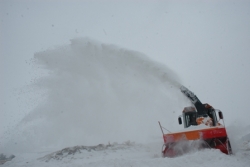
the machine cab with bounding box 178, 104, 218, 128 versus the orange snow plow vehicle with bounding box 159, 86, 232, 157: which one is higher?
the machine cab with bounding box 178, 104, 218, 128

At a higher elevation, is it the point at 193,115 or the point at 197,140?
the point at 193,115

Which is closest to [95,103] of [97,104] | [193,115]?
[97,104]

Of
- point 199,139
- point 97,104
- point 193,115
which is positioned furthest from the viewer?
point 97,104

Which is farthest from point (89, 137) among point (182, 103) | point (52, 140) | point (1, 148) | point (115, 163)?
point (115, 163)

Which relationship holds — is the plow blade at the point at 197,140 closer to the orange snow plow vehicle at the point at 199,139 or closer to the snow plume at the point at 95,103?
the orange snow plow vehicle at the point at 199,139

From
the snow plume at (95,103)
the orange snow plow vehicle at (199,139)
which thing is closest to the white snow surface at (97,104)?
the snow plume at (95,103)

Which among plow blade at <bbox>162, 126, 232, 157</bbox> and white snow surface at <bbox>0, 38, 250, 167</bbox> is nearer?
plow blade at <bbox>162, 126, 232, 157</bbox>

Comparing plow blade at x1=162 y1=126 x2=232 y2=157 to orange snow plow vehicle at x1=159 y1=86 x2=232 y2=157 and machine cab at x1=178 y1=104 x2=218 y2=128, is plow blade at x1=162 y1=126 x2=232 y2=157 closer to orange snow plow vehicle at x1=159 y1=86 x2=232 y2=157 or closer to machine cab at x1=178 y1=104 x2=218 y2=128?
orange snow plow vehicle at x1=159 y1=86 x2=232 y2=157

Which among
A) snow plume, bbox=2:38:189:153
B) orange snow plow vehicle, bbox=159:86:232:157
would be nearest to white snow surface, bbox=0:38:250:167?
snow plume, bbox=2:38:189:153

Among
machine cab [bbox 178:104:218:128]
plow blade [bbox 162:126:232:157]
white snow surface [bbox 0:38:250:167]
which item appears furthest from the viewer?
white snow surface [bbox 0:38:250:167]

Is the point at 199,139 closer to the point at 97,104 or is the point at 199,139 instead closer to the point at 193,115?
the point at 193,115

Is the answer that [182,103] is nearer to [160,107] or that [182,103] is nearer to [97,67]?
[160,107]

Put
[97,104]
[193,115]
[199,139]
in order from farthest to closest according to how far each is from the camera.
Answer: [97,104] < [193,115] < [199,139]

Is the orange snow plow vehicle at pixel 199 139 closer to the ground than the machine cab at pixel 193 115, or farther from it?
closer to the ground
